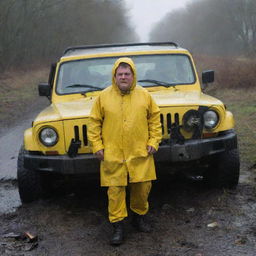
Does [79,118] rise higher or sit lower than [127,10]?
lower

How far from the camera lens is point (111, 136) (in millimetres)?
3863

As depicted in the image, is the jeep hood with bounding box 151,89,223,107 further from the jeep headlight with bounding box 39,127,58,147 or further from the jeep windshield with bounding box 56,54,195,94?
the jeep headlight with bounding box 39,127,58,147

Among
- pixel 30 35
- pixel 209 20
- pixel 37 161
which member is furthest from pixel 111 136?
pixel 209 20

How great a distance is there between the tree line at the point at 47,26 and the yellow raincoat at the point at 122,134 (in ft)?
76.1

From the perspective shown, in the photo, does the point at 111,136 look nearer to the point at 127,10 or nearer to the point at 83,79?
the point at 83,79

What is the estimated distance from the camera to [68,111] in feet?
15.4

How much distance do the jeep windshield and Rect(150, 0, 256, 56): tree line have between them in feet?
124

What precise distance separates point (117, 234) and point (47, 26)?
34.3m

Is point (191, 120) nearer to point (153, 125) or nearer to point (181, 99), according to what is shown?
point (181, 99)

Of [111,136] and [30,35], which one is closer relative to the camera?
[111,136]

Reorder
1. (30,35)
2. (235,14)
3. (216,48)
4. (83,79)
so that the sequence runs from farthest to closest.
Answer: (216,48), (235,14), (30,35), (83,79)

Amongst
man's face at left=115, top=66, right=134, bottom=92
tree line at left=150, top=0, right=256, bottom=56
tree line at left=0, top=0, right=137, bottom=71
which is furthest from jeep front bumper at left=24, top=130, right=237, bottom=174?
tree line at left=150, top=0, right=256, bottom=56

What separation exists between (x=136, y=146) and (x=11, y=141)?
615 centimetres

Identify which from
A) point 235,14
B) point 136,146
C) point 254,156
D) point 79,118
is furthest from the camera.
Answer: point 235,14
